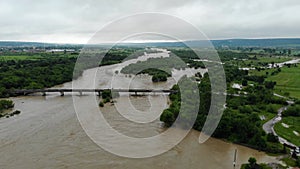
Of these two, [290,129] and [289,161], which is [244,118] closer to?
[290,129]

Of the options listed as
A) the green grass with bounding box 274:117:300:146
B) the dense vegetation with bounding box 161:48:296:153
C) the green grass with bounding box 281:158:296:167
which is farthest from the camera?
the green grass with bounding box 274:117:300:146

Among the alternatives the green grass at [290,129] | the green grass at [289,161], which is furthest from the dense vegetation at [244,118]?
the green grass at [290,129]

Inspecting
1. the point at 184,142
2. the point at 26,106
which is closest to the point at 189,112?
the point at 184,142

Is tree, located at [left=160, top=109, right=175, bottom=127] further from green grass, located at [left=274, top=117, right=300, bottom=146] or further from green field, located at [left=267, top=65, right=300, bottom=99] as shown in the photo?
green field, located at [left=267, top=65, right=300, bottom=99]

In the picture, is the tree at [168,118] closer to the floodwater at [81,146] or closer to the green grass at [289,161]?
the floodwater at [81,146]

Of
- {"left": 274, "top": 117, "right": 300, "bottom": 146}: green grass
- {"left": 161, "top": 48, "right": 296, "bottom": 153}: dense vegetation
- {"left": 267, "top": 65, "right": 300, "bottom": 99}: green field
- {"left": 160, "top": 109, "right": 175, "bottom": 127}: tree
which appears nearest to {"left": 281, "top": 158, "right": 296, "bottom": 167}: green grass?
{"left": 161, "top": 48, "right": 296, "bottom": 153}: dense vegetation
